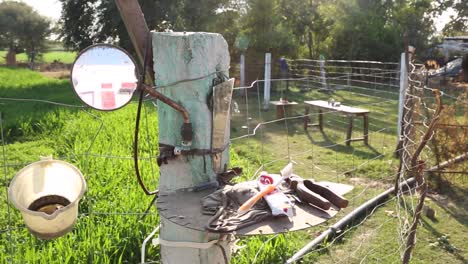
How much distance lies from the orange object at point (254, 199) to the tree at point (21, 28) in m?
40.0

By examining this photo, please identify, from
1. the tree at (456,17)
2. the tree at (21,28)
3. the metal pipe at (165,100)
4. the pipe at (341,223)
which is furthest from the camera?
the tree at (21,28)

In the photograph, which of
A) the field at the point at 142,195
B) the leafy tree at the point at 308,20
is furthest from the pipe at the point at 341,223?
the leafy tree at the point at 308,20

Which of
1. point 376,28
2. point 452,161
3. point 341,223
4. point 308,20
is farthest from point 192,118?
point 308,20

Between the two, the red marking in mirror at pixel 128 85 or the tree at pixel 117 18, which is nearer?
the red marking in mirror at pixel 128 85

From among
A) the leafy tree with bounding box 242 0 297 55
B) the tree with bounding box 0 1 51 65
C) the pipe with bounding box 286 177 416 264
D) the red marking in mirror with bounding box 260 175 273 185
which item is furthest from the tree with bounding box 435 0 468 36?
the tree with bounding box 0 1 51 65

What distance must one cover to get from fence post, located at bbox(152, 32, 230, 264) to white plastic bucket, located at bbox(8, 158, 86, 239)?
37 centimetres

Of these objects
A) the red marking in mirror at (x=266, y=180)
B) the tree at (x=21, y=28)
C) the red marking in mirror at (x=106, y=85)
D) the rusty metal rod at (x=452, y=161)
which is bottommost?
the rusty metal rod at (x=452, y=161)

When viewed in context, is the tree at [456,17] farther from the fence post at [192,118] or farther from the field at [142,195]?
the fence post at [192,118]

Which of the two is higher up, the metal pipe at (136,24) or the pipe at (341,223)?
the metal pipe at (136,24)

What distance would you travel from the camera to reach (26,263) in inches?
98.6

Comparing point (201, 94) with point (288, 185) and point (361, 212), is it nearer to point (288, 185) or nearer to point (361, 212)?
point (288, 185)

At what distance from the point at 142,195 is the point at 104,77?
2.28 metres

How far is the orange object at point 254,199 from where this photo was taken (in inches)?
49.8

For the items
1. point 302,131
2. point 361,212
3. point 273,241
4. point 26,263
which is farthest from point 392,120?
point 26,263
